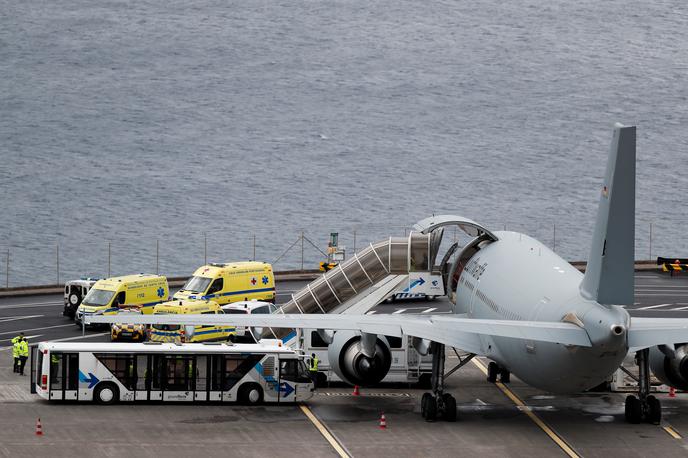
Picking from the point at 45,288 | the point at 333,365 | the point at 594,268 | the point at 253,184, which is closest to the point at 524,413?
the point at 333,365

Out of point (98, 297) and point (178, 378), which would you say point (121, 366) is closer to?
point (178, 378)

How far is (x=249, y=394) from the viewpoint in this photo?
62656 mm

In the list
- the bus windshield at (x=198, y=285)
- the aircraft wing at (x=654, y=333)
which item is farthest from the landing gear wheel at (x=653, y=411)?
the bus windshield at (x=198, y=285)

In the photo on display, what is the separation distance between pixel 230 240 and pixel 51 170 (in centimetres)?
3418

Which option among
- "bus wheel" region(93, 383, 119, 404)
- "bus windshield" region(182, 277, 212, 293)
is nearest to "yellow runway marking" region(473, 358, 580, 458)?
"bus wheel" region(93, 383, 119, 404)

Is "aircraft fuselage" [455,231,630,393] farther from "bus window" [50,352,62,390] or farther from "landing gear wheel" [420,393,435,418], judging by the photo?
"bus window" [50,352,62,390]

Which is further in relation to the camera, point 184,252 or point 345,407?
point 184,252

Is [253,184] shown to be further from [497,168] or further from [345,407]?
[345,407]

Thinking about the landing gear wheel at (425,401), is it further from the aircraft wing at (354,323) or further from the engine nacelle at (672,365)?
the engine nacelle at (672,365)

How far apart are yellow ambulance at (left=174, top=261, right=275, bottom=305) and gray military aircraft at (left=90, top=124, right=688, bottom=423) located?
88.4 feet

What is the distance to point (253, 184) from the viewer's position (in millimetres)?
189125

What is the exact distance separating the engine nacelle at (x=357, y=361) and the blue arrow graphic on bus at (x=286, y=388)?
2287 millimetres

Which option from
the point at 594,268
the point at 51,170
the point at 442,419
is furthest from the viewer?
the point at 51,170

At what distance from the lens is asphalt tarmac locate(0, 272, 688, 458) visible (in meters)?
54.3
